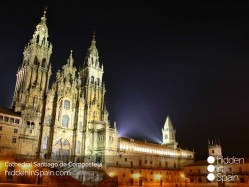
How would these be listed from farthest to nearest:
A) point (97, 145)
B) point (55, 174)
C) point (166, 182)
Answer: point (166, 182), point (97, 145), point (55, 174)

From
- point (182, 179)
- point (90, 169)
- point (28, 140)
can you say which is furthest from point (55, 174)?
point (182, 179)

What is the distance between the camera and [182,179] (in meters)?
80.2

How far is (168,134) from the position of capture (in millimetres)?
98625

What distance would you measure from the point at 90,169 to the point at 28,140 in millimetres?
15279

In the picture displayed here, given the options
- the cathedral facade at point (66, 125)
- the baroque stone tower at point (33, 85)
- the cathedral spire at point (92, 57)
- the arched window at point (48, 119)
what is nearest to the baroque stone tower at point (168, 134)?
the cathedral facade at point (66, 125)

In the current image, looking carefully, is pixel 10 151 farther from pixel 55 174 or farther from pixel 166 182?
pixel 166 182

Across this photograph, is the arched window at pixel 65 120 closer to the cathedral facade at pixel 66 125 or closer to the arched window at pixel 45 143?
the cathedral facade at pixel 66 125

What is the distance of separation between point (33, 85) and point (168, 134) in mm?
57025

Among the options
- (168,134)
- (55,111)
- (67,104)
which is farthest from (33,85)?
(168,134)

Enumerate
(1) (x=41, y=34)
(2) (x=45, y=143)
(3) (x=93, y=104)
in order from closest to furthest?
(2) (x=45, y=143)
(1) (x=41, y=34)
(3) (x=93, y=104)

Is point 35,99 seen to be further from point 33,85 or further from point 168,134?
point 168,134

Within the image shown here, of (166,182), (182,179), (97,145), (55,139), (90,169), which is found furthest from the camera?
(182,179)

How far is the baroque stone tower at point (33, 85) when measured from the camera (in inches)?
2217

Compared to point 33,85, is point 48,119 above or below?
below
